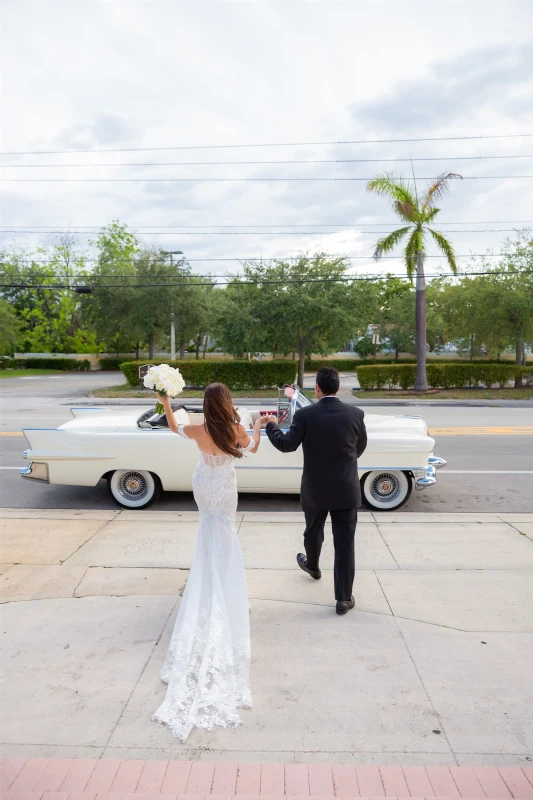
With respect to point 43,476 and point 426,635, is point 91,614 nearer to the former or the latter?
point 426,635

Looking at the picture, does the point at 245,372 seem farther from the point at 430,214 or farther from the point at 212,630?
the point at 212,630

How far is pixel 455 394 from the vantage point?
27297 millimetres

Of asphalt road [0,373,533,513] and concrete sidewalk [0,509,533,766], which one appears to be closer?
concrete sidewalk [0,509,533,766]

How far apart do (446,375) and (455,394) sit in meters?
2.14

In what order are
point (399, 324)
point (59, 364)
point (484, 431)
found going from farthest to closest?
point (59, 364) → point (399, 324) → point (484, 431)

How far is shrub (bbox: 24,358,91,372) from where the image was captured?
55.5 m

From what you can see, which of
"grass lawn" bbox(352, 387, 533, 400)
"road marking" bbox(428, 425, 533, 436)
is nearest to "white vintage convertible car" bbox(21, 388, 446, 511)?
"road marking" bbox(428, 425, 533, 436)

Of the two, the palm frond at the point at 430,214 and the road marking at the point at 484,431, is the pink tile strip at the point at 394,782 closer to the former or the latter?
the road marking at the point at 484,431

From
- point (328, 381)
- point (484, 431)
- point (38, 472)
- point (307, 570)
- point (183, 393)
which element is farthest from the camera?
point (183, 393)

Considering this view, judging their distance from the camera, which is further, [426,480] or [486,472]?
[486,472]

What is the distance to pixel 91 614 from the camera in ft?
15.4

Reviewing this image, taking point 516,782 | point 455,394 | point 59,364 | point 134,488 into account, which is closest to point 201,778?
point 516,782

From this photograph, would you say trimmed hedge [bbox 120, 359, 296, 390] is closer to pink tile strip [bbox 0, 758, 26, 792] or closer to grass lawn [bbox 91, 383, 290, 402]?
grass lawn [bbox 91, 383, 290, 402]

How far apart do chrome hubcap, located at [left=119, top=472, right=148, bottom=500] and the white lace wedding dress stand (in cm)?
371
